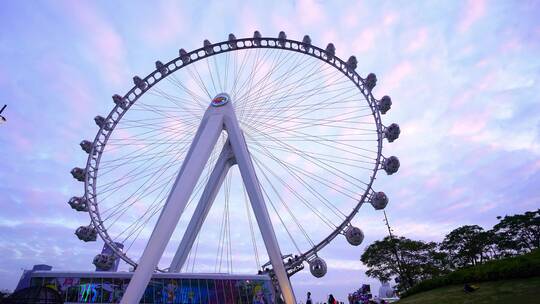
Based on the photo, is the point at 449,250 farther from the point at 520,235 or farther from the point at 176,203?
the point at 176,203

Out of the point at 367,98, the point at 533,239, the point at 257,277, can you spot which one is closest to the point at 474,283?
the point at 367,98

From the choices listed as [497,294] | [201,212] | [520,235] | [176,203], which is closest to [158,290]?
[201,212]

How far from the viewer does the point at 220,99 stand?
2681cm

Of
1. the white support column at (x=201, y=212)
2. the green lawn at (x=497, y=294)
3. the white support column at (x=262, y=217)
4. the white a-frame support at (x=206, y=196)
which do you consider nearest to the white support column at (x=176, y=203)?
the white a-frame support at (x=206, y=196)

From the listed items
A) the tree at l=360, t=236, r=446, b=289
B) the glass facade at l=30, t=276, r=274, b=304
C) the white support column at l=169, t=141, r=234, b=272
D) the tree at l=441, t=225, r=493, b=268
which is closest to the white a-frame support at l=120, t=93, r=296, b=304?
the white support column at l=169, t=141, r=234, b=272

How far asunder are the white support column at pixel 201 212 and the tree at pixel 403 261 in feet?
81.4

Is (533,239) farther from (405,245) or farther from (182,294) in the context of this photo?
(182,294)

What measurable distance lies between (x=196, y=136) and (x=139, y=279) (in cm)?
1030

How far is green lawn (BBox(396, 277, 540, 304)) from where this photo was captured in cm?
1571

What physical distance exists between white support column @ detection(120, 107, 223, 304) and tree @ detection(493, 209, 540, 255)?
42.3m

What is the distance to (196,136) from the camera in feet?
83.0

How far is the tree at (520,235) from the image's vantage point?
46625 millimetres

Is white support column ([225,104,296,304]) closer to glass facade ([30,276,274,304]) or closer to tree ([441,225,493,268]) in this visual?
glass facade ([30,276,274,304])

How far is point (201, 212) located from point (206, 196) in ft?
4.29
